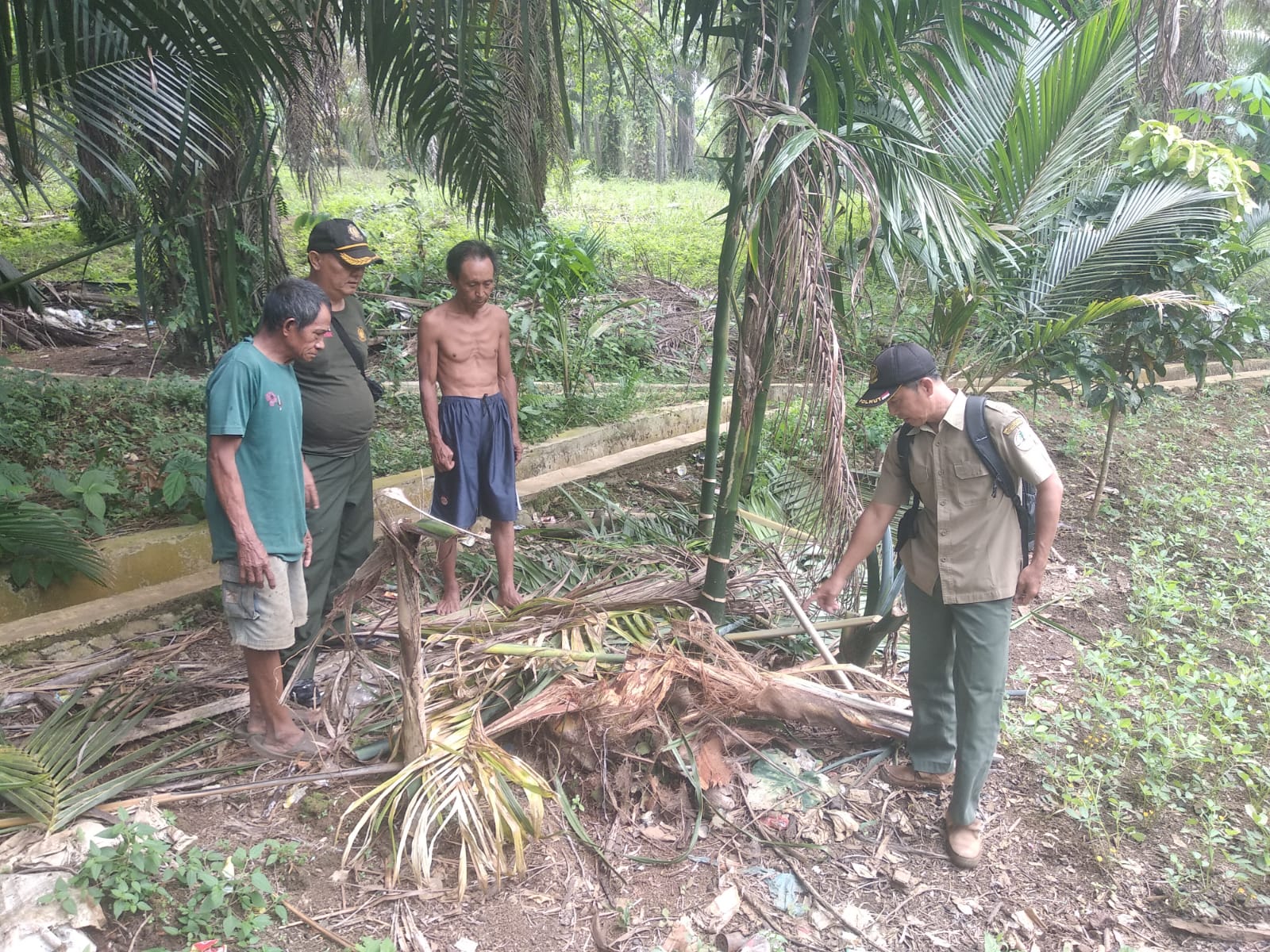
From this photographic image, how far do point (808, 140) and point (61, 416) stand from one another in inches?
167

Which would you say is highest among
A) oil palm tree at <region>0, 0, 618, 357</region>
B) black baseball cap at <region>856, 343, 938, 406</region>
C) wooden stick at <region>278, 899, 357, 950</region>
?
oil palm tree at <region>0, 0, 618, 357</region>

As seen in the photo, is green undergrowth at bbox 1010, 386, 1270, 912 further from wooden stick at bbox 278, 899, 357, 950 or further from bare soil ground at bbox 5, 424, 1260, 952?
wooden stick at bbox 278, 899, 357, 950

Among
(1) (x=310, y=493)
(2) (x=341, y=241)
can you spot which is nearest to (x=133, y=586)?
(1) (x=310, y=493)

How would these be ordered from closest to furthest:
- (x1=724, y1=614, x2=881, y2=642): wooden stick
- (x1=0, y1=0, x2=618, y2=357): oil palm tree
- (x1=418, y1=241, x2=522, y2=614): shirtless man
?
(x1=0, y1=0, x2=618, y2=357): oil palm tree → (x1=724, y1=614, x2=881, y2=642): wooden stick → (x1=418, y1=241, x2=522, y2=614): shirtless man

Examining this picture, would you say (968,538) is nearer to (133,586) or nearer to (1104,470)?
(133,586)

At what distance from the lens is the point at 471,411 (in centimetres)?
362

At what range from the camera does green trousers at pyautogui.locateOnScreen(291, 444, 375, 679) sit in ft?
10.1

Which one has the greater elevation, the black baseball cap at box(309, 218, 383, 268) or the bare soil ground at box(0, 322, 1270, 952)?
the black baseball cap at box(309, 218, 383, 268)

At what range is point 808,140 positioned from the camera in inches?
93.9

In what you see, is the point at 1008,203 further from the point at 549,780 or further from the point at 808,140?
the point at 549,780

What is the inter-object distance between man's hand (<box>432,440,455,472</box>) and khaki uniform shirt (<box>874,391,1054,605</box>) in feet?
6.28

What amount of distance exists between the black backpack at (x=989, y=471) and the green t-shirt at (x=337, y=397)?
6.32 ft

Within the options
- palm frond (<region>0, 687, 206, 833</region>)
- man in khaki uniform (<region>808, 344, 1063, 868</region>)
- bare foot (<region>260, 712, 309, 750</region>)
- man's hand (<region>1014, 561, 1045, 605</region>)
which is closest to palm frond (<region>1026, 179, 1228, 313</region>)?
man in khaki uniform (<region>808, 344, 1063, 868</region>)

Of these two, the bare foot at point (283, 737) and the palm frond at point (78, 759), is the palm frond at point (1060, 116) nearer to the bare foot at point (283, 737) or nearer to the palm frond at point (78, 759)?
the bare foot at point (283, 737)
